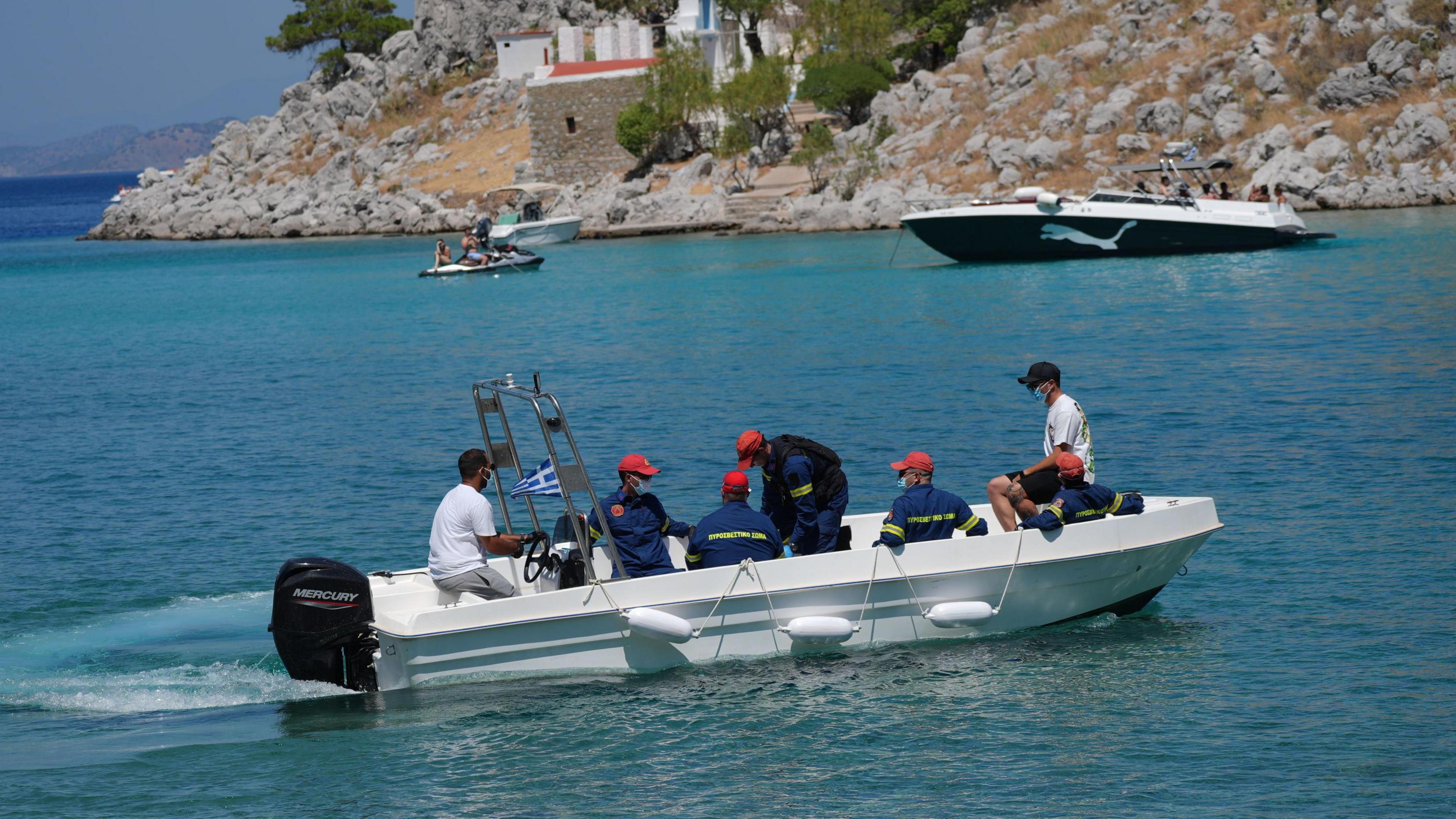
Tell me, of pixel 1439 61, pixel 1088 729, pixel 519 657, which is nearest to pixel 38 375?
pixel 519 657

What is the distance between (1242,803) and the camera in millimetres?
8195

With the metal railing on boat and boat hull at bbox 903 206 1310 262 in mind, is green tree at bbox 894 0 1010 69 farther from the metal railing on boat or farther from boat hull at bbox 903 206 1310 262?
the metal railing on boat

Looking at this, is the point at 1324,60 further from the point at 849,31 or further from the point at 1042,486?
the point at 1042,486

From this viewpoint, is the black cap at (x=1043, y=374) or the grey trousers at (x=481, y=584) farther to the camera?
the black cap at (x=1043, y=374)

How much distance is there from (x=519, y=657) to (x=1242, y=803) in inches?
204

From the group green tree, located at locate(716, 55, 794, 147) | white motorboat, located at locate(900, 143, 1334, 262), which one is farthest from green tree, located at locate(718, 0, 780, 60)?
white motorboat, located at locate(900, 143, 1334, 262)

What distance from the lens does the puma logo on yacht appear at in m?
41.7

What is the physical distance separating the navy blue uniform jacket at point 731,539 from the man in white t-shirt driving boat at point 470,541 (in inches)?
48.6

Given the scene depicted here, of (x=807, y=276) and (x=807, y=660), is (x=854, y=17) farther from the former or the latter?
(x=807, y=660)

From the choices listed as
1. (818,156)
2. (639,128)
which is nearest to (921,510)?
(818,156)

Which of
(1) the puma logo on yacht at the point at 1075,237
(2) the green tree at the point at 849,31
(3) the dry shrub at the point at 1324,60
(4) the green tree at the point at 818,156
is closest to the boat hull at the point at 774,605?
(1) the puma logo on yacht at the point at 1075,237

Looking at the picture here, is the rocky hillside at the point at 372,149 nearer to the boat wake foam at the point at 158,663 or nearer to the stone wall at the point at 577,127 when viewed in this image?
the stone wall at the point at 577,127

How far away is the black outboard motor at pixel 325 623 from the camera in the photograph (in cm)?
1005

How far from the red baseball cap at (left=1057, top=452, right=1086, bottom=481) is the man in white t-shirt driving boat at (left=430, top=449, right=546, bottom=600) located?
421cm
